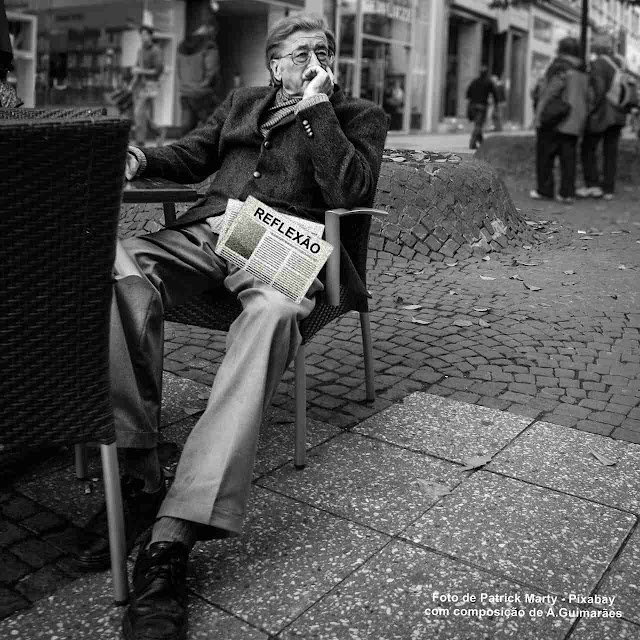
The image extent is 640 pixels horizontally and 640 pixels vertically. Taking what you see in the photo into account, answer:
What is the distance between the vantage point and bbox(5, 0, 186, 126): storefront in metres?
14.5

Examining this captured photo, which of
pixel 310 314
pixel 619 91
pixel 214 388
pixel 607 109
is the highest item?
pixel 619 91

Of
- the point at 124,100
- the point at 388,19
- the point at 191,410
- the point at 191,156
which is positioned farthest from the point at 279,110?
the point at 388,19

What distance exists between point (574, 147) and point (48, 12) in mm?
9712

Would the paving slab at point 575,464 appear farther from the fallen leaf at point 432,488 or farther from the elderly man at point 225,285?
the elderly man at point 225,285

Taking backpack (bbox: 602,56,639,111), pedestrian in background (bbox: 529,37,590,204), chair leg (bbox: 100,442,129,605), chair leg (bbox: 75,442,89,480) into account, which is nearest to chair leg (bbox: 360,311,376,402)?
chair leg (bbox: 75,442,89,480)

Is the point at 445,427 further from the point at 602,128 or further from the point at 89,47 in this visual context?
the point at 89,47

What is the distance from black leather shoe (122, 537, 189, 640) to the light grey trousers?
0.10 metres

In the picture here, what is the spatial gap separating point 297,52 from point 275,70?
0.45 ft

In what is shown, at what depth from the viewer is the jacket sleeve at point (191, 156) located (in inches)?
122

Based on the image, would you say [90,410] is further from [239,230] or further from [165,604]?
[239,230]

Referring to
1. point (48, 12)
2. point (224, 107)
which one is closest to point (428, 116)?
point (48, 12)

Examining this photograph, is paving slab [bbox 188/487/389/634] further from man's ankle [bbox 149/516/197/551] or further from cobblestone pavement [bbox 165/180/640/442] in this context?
cobblestone pavement [bbox 165/180/640/442]

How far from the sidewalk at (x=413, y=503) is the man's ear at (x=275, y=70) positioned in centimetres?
129

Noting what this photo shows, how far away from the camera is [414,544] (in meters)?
2.32
